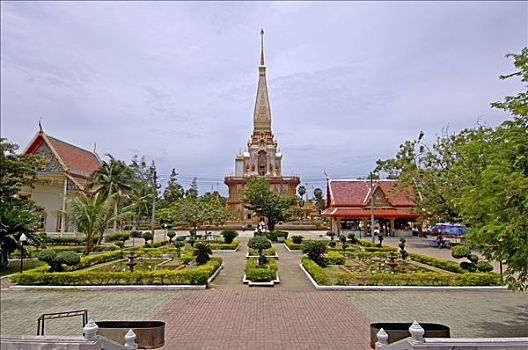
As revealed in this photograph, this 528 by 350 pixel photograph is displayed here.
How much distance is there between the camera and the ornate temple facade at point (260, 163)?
57.7 metres

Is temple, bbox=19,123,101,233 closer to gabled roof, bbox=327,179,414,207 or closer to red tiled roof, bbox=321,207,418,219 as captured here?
red tiled roof, bbox=321,207,418,219

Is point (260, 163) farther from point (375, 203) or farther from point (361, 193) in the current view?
point (375, 203)

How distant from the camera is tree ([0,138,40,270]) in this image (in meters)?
17.0

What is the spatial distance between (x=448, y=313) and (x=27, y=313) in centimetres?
1137

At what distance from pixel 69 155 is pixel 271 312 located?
30.0m

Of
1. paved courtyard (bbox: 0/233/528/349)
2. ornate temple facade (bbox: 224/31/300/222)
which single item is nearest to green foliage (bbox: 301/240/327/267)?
paved courtyard (bbox: 0/233/528/349)

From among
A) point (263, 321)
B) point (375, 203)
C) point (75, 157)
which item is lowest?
point (263, 321)

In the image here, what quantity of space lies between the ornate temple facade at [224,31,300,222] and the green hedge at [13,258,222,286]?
41.5 meters

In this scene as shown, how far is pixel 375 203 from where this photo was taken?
38875 millimetres

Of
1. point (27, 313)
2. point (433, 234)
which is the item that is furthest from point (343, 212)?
point (27, 313)

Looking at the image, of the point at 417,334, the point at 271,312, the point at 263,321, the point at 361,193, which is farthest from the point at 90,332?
the point at 361,193

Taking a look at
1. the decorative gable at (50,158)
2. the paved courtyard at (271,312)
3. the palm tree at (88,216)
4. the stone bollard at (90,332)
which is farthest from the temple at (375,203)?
the stone bollard at (90,332)

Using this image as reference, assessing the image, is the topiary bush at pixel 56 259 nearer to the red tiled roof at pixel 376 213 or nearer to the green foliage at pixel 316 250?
the green foliage at pixel 316 250

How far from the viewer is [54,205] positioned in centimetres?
3259
